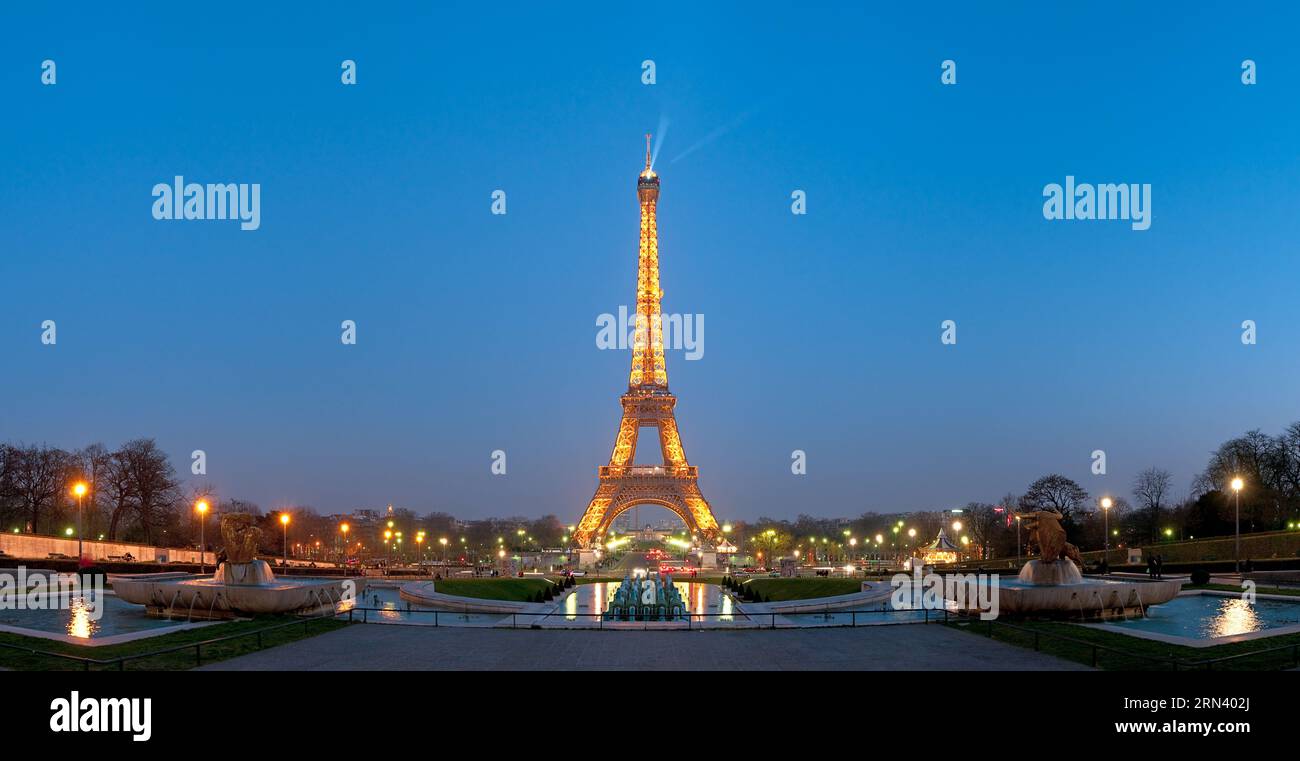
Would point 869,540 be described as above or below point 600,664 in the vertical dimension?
below

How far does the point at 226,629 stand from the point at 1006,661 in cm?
1916

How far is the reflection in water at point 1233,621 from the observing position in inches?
971

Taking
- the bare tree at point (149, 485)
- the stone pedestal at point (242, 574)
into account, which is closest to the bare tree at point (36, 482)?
the bare tree at point (149, 485)

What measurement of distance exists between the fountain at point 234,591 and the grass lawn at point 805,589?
1972 cm

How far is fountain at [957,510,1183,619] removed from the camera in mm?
27062

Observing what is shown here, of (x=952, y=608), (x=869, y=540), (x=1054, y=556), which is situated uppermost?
(x=1054, y=556)

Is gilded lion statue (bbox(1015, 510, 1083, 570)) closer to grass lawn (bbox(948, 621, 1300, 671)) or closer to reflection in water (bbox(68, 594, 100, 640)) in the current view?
grass lawn (bbox(948, 621, 1300, 671))

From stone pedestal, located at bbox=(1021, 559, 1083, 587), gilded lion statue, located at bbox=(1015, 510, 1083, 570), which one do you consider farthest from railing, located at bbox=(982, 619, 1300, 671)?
gilded lion statue, located at bbox=(1015, 510, 1083, 570)

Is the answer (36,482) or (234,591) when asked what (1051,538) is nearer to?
(234,591)

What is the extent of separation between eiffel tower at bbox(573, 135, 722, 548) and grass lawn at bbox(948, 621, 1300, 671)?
91148 mm

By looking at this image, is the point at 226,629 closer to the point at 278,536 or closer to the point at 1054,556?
the point at 1054,556
